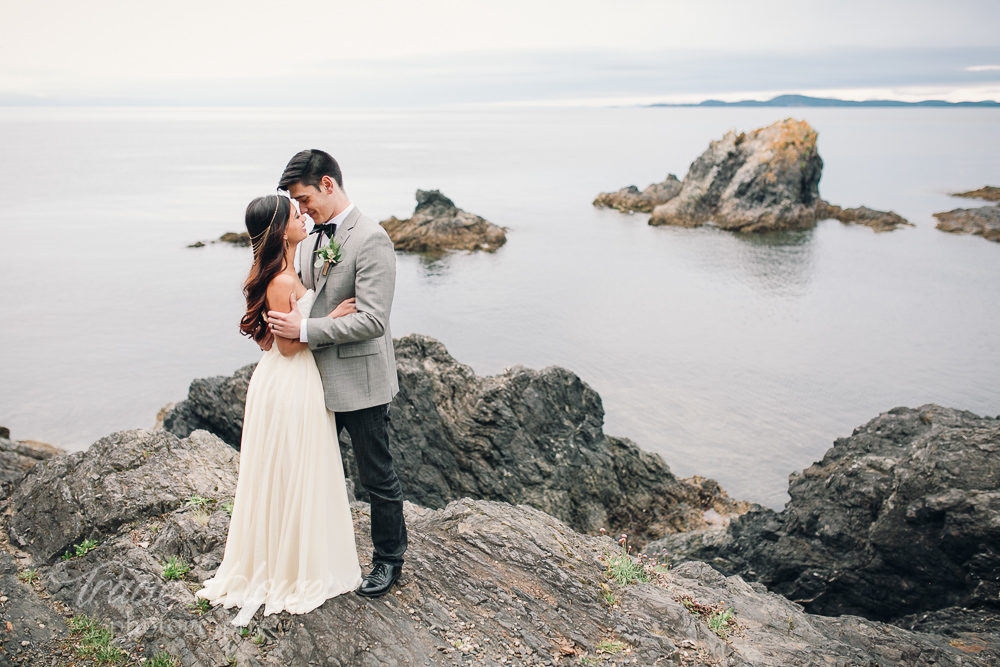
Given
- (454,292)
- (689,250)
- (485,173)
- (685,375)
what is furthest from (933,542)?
(485,173)

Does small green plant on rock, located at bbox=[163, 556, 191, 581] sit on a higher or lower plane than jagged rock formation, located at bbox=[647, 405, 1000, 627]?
higher

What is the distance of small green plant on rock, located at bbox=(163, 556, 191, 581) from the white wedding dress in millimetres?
423

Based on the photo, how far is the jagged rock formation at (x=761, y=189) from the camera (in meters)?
47.8

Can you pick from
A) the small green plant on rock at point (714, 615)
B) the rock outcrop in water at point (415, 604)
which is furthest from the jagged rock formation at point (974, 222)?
the small green plant on rock at point (714, 615)

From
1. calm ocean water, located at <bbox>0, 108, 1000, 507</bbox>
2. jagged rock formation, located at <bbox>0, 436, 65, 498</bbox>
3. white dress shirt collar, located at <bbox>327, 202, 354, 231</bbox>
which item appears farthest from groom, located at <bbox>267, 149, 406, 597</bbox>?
calm ocean water, located at <bbox>0, 108, 1000, 507</bbox>

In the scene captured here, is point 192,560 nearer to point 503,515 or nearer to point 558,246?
point 503,515

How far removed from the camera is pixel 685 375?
22.0 m

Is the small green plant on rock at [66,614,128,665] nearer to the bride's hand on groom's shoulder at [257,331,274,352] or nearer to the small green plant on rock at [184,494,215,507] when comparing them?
the small green plant on rock at [184,494,215,507]

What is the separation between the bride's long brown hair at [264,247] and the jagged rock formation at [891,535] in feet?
23.2

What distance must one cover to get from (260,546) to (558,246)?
41.0 meters

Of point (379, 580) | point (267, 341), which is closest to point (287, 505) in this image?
point (379, 580)

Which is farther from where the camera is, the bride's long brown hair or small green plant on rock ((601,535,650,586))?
small green plant on rock ((601,535,650,586))

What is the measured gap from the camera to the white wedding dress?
4.55 m

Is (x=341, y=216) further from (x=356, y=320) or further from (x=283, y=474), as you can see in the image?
(x=283, y=474)
